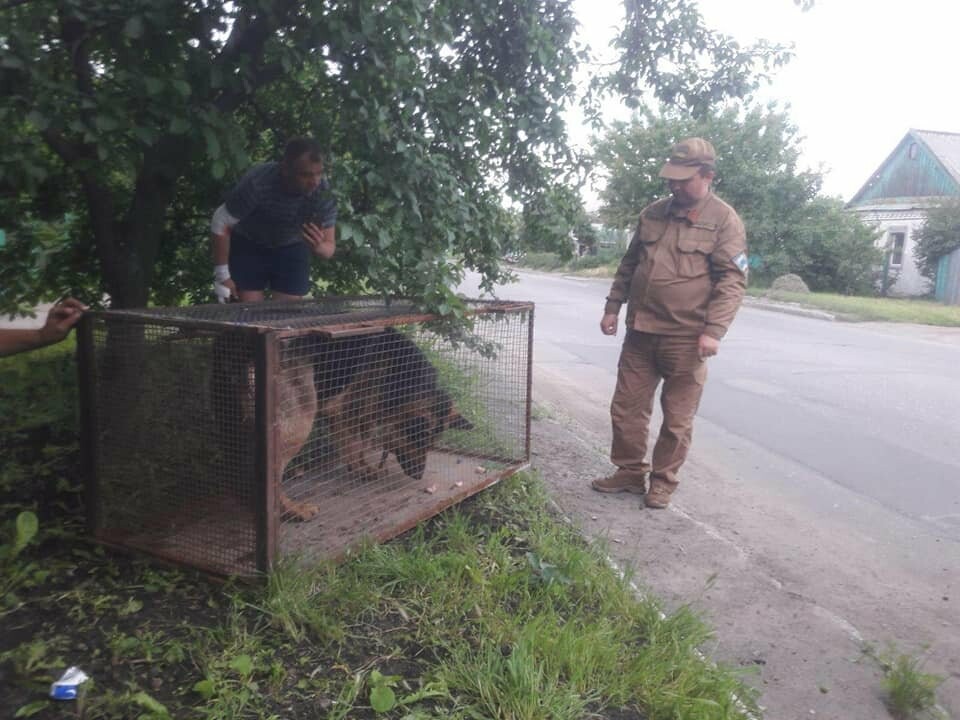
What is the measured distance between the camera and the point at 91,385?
3.15m

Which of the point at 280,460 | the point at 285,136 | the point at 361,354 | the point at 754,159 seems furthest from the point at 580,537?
the point at 754,159

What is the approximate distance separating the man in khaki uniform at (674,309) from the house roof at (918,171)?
27957 mm

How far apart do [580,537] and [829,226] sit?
1036 inches

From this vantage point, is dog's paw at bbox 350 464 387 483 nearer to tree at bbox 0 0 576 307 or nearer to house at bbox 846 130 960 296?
tree at bbox 0 0 576 307

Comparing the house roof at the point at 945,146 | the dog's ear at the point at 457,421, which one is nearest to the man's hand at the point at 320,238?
the dog's ear at the point at 457,421

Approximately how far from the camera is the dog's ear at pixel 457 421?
13.1 ft

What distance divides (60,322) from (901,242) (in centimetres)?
3211

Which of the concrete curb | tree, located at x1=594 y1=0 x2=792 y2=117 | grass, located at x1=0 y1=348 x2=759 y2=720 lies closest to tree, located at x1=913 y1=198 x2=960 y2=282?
the concrete curb

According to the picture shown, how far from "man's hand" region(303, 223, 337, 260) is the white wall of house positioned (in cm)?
2753

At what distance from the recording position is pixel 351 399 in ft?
11.2

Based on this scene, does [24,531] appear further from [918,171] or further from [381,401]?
[918,171]

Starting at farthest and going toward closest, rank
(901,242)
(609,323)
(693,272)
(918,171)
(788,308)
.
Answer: (918,171), (901,242), (788,308), (609,323), (693,272)

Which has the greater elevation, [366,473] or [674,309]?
[674,309]

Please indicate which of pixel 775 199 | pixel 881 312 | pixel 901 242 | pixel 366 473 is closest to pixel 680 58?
pixel 366 473
